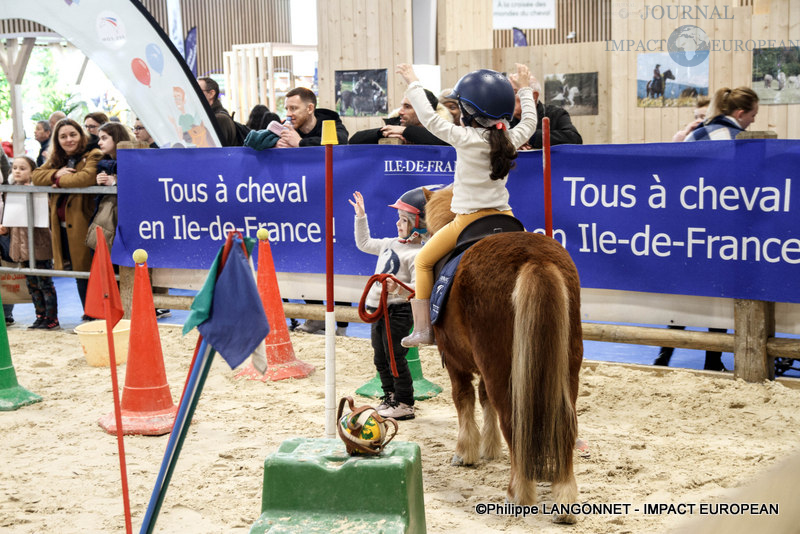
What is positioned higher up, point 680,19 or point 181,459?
point 680,19

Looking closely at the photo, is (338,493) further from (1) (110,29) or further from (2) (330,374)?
(1) (110,29)

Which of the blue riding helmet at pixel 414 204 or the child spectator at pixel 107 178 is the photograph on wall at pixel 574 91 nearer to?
the child spectator at pixel 107 178

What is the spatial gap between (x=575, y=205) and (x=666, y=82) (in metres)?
4.76

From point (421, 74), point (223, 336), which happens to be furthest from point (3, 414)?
point (421, 74)

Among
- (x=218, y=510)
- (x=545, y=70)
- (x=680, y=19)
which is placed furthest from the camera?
(x=545, y=70)

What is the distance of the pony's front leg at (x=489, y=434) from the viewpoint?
4566 mm

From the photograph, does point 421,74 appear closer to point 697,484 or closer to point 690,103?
point 690,103

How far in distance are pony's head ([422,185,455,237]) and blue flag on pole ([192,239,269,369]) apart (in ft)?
6.12

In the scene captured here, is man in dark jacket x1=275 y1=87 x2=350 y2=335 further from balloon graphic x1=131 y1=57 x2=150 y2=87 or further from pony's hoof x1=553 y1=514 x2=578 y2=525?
pony's hoof x1=553 y1=514 x2=578 y2=525

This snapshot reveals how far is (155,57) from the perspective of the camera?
7973 millimetres

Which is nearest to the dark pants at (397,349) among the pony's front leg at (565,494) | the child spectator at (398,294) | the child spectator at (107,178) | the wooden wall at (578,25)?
→ the child spectator at (398,294)

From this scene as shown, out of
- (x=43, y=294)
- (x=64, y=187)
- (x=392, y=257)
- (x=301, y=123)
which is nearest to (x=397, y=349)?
(x=392, y=257)

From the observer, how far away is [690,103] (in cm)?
1002

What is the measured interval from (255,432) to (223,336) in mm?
2618
